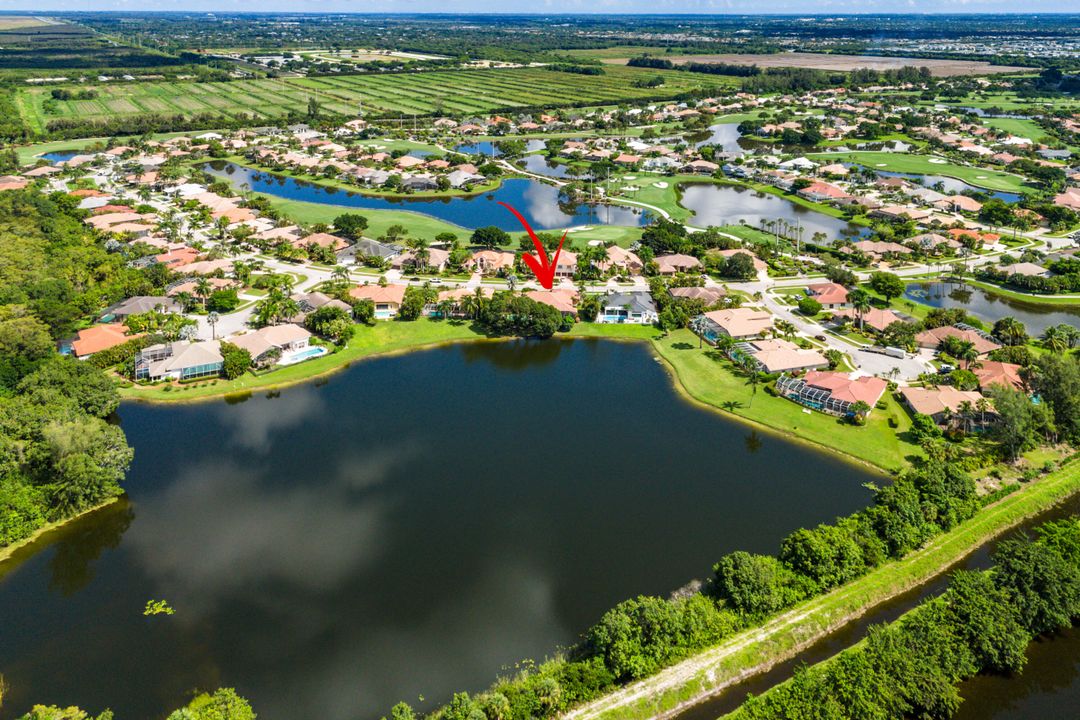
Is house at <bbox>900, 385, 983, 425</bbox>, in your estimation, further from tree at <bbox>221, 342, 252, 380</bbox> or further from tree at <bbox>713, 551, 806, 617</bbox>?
tree at <bbox>221, 342, 252, 380</bbox>

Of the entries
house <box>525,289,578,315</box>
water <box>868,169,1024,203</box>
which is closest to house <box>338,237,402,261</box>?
house <box>525,289,578,315</box>

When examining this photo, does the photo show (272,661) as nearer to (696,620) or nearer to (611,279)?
(696,620)

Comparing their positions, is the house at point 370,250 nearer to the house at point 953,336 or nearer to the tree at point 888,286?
the tree at point 888,286

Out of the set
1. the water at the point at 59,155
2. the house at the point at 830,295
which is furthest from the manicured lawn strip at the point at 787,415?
the water at the point at 59,155

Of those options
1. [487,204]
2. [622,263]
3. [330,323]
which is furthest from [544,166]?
[330,323]

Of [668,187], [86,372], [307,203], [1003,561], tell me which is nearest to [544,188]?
[668,187]

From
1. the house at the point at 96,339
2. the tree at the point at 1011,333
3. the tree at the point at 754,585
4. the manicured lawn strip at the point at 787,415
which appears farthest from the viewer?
the tree at the point at 1011,333
